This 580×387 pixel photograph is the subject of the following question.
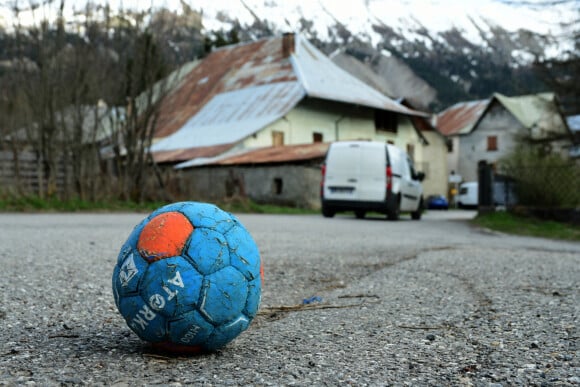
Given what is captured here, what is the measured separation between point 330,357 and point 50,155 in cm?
1843

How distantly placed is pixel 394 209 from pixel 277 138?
52.4 ft

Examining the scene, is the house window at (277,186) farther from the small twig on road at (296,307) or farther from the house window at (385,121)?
the small twig on road at (296,307)

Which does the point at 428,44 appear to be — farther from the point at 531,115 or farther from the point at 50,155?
the point at 50,155

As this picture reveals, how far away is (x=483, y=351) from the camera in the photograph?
359 cm

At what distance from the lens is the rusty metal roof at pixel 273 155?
27.0 m

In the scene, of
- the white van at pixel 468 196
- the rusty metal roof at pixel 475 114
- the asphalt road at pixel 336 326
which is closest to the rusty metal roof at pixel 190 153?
the rusty metal roof at pixel 475 114

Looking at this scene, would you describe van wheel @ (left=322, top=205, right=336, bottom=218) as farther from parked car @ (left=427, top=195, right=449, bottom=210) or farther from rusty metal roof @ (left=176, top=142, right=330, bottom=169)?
parked car @ (left=427, top=195, right=449, bottom=210)

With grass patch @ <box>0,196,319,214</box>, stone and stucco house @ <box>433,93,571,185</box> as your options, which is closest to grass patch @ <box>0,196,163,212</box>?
grass patch @ <box>0,196,319,214</box>

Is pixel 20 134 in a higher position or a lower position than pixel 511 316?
higher

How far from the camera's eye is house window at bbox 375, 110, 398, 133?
40281mm

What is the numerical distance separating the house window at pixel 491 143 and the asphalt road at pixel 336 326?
50597 mm

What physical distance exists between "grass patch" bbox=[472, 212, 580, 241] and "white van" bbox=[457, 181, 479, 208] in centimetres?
2929

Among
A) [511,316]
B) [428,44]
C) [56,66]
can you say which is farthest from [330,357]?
[428,44]

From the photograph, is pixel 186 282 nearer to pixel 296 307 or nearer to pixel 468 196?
pixel 296 307
